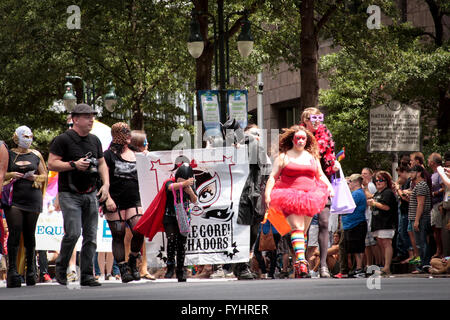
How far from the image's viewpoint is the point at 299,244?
37.5 feet

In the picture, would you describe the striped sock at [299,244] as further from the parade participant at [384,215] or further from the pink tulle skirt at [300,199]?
the parade participant at [384,215]

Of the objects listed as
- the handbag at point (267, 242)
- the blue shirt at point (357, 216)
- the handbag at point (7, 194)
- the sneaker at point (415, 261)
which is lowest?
the sneaker at point (415, 261)

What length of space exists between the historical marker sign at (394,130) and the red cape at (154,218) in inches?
321

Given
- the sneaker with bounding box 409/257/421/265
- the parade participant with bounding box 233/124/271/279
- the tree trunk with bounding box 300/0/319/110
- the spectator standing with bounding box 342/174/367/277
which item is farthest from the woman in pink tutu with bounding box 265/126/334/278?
the tree trunk with bounding box 300/0/319/110

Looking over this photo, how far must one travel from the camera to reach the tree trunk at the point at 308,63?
18953 mm

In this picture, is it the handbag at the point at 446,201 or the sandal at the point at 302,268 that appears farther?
the handbag at the point at 446,201

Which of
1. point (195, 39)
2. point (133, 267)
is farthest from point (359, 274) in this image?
point (195, 39)

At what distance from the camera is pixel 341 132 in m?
29.9

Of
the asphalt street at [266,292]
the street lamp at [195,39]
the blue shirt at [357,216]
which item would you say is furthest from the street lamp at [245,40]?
the asphalt street at [266,292]

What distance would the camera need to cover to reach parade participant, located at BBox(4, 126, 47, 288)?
449 inches

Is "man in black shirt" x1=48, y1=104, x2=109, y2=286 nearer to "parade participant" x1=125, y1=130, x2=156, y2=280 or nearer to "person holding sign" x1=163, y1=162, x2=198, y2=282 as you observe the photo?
"person holding sign" x1=163, y1=162, x2=198, y2=282

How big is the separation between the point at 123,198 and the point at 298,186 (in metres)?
2.21

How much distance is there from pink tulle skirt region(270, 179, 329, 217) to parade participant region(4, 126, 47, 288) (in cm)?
293

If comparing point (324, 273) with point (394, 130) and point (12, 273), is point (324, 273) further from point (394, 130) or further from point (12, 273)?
point (394, 130)
